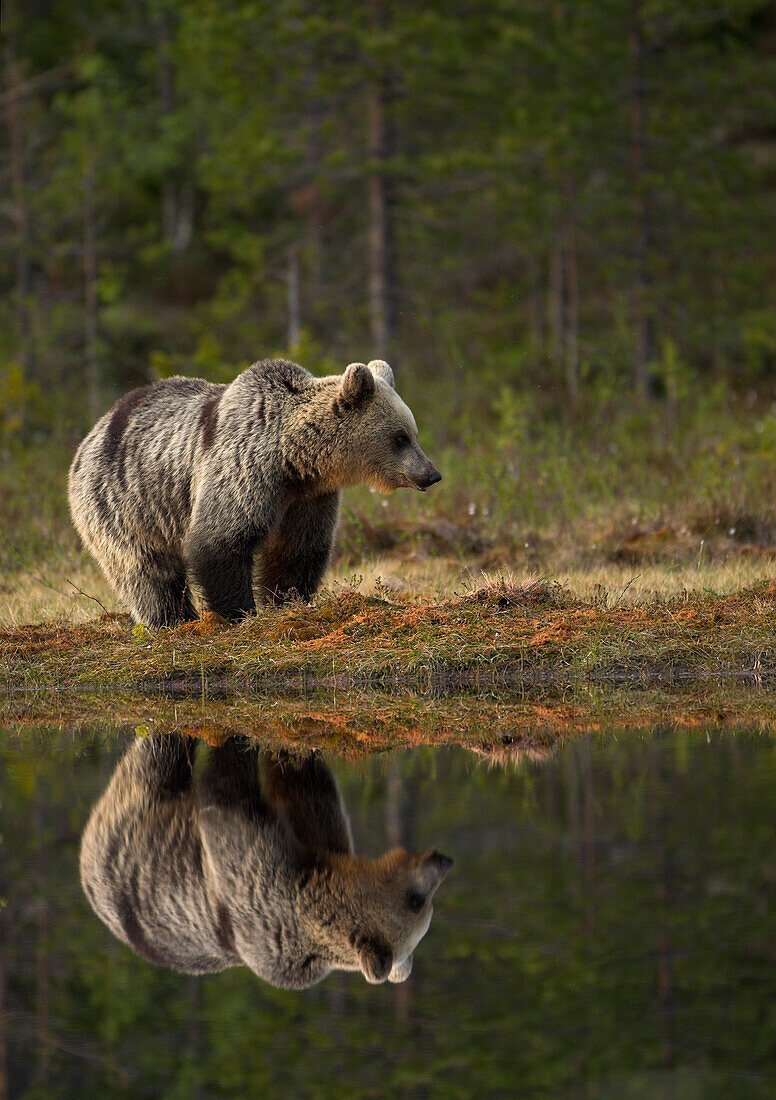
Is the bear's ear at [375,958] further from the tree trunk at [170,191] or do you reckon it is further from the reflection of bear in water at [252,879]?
the tree trunk at [170,191]

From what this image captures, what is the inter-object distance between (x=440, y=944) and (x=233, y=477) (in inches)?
206

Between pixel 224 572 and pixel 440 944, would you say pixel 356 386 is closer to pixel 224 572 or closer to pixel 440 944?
pixel 224 572

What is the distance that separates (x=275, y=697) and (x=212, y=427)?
208 centimetres

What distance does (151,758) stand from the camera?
666 cm

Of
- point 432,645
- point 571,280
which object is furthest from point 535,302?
point 432,645

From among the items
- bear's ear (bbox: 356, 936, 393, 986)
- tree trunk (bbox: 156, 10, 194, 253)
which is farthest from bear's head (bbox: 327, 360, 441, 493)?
tree trunk (bbox: 156, 10, 194, 253)

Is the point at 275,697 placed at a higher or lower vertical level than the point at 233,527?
lower

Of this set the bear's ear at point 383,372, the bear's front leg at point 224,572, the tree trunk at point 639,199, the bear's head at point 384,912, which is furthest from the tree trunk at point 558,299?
the bear's head at point 384,912

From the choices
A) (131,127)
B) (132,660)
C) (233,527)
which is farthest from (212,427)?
(131,127)

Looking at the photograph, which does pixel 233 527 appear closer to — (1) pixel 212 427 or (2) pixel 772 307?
(1) pixel 212 427

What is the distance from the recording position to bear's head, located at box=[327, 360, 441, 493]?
356 inches

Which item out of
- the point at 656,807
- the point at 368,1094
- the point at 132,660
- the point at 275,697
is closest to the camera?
the point at 368,1094

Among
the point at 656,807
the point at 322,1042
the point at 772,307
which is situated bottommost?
the point at 772,307

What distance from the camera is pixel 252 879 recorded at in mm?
4883
